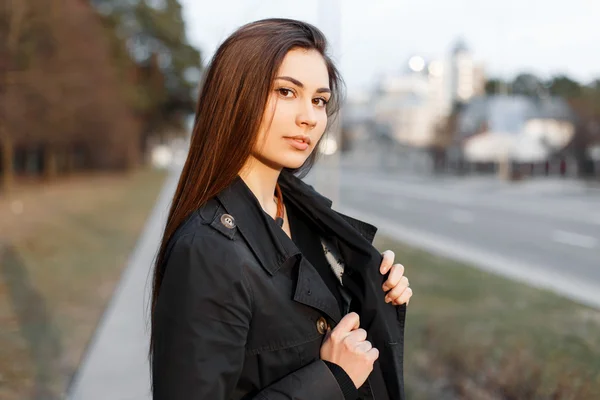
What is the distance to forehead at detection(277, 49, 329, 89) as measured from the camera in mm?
1381

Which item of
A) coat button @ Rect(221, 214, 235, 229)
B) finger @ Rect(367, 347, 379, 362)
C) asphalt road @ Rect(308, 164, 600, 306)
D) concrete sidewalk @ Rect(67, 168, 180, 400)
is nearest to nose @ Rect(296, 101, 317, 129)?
coat button @ Rect(221, 214, 235, 229)

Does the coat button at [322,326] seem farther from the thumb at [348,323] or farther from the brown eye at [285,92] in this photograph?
the brown eye at [285,92]

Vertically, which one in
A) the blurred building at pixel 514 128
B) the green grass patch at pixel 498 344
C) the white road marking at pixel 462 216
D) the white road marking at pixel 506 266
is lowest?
the white road marking at pixel 462 216

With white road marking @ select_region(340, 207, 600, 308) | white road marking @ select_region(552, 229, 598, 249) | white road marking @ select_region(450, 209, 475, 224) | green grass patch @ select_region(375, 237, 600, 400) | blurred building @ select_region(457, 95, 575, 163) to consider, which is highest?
blurred building @ select_region(457, 95, 575, 163)

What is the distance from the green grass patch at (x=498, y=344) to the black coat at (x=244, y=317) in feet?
9.26

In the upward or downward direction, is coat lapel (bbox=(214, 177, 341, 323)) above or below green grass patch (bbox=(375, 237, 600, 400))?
above

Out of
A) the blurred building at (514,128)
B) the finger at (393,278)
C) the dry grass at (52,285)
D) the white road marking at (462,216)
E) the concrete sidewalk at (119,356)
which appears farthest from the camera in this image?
the blurred building at (514,128)

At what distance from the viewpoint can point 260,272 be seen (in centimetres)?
126

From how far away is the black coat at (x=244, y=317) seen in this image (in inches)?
46.1

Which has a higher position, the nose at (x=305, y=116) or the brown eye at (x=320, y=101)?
the brown eye at (x=320, y=101)

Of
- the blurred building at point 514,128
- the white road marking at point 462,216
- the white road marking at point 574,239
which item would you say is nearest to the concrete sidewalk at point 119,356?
the white road marking at point 574,239

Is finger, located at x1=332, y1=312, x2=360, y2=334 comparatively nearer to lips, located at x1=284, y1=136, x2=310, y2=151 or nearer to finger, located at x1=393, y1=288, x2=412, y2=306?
finger, located at x1=393, y1=288, x2=412, y2=306

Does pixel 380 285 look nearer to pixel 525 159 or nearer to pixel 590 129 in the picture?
pixel 590 129

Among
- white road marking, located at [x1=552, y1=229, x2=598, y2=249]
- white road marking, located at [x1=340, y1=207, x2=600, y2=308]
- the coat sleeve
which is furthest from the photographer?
white road marking, located at [x1=552, y1=229, x2=598, y2=249]
